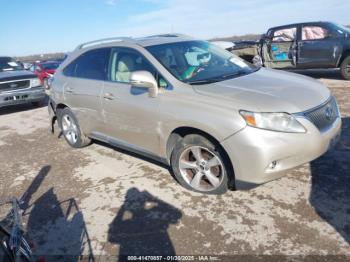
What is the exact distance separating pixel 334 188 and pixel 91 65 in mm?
3627

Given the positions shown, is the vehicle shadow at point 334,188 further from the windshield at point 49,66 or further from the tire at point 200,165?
the windshield at point 49,66

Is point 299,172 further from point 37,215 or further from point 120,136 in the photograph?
point 37,215

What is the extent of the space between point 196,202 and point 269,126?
114cm

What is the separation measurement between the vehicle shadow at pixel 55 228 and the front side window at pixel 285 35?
909cm

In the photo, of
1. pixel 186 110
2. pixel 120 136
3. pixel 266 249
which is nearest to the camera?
pixel 266 249

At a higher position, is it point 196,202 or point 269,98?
point 269,98

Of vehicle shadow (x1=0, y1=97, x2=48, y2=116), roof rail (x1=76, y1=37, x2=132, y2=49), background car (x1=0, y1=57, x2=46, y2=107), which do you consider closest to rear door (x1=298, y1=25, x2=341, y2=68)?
roof rail (x1=76, y1=37, x2=132, y2=49)

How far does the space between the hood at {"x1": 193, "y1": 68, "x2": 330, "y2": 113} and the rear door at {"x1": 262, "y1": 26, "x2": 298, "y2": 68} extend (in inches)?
284

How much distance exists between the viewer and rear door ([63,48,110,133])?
4.83m

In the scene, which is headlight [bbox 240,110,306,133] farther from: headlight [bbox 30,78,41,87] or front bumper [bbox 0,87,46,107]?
headlight [bbox 30,78,41,87]

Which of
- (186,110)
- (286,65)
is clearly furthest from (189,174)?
(286,65)

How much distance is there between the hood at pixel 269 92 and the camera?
330cm

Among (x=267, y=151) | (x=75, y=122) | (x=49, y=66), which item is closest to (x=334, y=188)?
(x=267, y=151)

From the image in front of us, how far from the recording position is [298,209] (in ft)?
11.1
